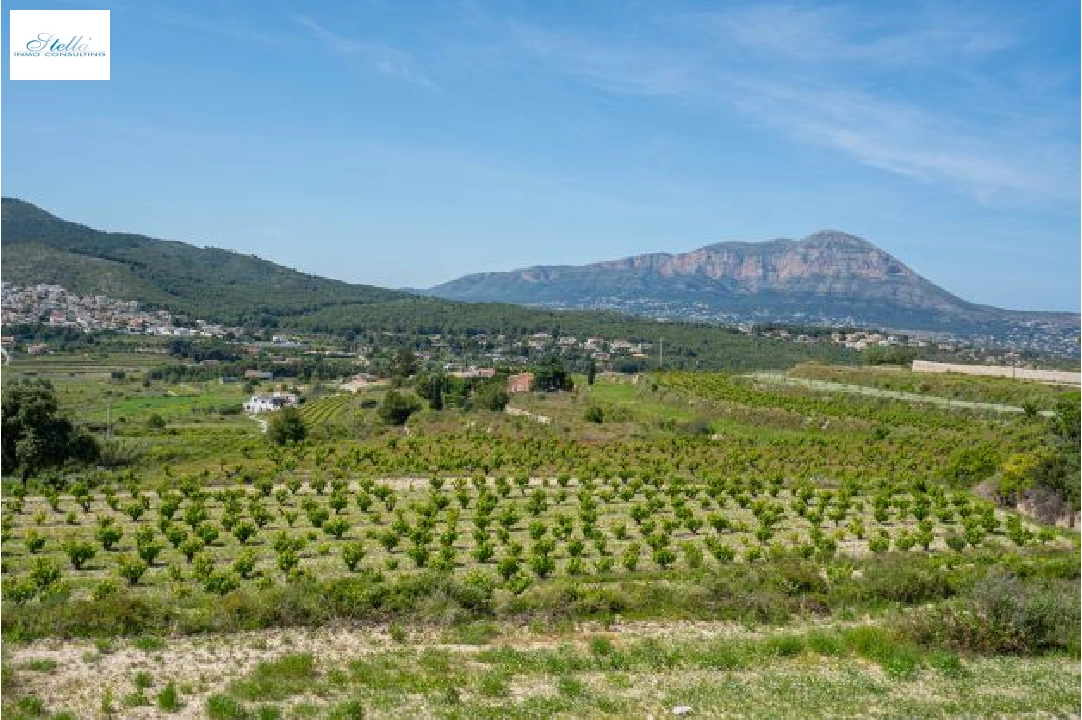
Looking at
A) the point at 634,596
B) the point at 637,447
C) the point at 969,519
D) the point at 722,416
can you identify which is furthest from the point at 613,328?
the point at 634,596

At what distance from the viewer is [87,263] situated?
173250 mm

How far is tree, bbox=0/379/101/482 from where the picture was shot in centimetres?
4481

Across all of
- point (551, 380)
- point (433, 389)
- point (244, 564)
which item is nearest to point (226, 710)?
point (244, 564)

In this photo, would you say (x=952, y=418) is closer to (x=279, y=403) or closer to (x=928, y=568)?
(x=928, y=568)

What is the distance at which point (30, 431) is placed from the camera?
44.9m

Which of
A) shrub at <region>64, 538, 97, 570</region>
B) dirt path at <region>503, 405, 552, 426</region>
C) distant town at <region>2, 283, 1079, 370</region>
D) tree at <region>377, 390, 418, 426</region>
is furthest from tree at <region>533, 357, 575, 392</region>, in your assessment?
shrub at <region>64, 538, 97, 570</region>

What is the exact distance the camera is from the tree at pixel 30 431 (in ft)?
147

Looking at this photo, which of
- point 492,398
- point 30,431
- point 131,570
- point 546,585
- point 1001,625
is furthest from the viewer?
point 492,398

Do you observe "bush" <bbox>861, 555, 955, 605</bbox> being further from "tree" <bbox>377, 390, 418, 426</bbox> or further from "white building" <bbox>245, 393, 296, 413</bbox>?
"white building" <bbox>245, 393, 296, 413</bbox>

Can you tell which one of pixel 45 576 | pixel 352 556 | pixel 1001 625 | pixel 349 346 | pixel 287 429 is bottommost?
pixel 287 429

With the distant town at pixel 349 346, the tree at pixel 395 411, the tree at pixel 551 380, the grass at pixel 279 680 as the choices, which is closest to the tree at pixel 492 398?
the tree at pixel 395 411

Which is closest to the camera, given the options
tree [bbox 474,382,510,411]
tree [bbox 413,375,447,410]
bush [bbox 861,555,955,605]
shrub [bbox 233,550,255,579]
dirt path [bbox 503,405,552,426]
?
bush [bbox 861,555,955,605]

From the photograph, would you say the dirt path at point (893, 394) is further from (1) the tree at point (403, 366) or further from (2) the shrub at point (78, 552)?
(2) the shrub at point (78, 552)

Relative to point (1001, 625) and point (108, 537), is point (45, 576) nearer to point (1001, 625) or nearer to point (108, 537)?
point (108, 537)
